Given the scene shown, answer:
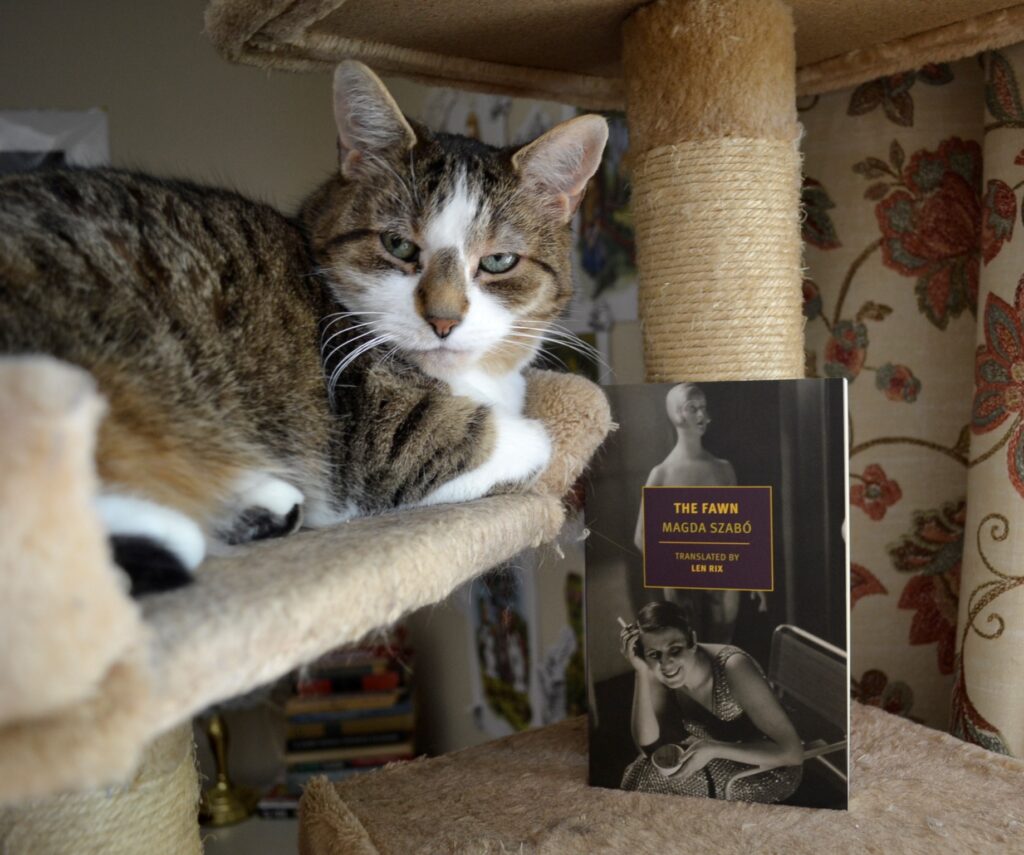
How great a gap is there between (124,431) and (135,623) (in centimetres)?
33

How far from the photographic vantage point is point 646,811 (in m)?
0.93

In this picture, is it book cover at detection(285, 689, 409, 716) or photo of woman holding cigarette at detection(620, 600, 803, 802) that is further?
book cover at detection(285, 689, 409, 716)

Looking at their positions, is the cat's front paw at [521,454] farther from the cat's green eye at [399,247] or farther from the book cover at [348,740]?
the book cover at [348,740]

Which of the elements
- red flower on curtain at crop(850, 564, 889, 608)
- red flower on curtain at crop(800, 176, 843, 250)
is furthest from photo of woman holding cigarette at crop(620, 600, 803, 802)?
red flower on curtain at crop(800, 176, 843, 250)

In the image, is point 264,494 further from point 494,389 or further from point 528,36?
point 528,36

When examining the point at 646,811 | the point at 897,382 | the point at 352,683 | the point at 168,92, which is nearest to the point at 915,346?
the point at 897,382

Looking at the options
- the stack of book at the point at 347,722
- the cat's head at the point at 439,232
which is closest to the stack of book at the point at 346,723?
the stack of book at the point at 347,722

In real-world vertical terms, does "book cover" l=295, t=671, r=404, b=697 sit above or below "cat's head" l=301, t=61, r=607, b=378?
below

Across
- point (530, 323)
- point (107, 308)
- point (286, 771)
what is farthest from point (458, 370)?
point (286, 771)

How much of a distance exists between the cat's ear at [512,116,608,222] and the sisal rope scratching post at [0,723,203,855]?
80cm

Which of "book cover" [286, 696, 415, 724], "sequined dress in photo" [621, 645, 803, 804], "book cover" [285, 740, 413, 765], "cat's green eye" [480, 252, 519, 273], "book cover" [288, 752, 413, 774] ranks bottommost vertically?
"book cover" [288, 752, 413, 774]

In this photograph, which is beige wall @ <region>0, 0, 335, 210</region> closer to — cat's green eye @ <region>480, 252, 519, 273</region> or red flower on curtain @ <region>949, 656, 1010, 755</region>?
cat's green eye @ <region>480, 252, 519, 273</region>

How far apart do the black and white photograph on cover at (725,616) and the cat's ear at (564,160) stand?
29cm

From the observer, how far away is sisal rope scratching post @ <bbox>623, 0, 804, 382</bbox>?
1.00m
